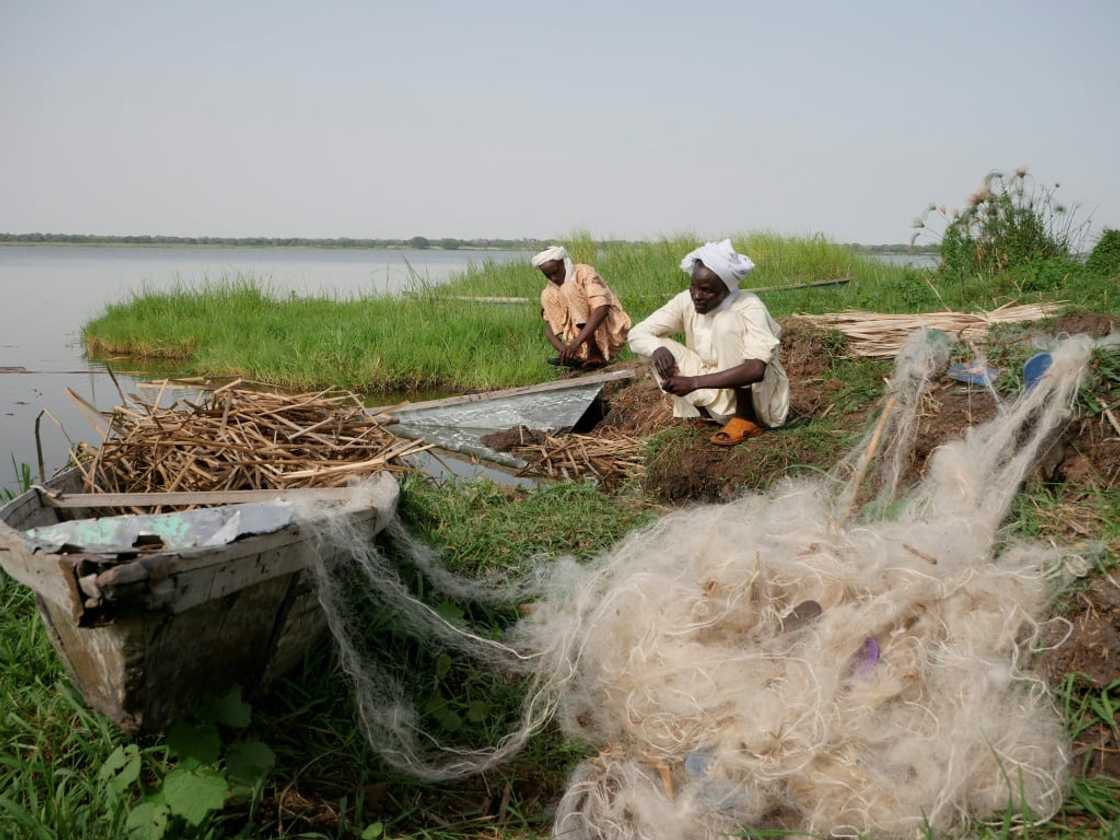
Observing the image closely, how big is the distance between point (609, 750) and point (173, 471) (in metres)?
2.00

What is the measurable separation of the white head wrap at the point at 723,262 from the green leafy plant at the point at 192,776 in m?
3.14

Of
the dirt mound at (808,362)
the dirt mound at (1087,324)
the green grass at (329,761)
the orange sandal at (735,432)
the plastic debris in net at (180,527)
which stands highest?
the dirt mound at (1087,324)

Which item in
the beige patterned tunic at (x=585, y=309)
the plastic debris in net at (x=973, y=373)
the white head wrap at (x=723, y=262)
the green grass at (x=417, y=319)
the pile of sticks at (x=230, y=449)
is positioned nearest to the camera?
the pile of sticks at (x=230, y=449)

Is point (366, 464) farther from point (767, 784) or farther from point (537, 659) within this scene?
point (767, 784)

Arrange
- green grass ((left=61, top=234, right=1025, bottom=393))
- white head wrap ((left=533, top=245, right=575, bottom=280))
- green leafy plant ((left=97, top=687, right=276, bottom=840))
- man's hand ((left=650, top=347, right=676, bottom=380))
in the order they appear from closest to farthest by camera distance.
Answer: green leafy plant ((left=97, top=687, right=276, bottom=840)) → man's hand ((left=650, top=347, right=676, bottom=380)) → white head wrap ((left=533, top=245, right=575, bottom=280)) → green grass ((left=61, top=234, right=1025, bottom=393))

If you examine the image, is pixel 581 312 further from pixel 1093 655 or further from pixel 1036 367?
pixel 1093 655

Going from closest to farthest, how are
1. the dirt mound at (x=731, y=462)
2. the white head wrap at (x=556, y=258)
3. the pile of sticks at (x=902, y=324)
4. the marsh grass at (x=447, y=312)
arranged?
the dirt mound at (x=731, y=462)
the pile of sticks at (x=902, y=324)
the white head wrap at (x=556, y=258)
the marsh grass at (x=447, y=312)

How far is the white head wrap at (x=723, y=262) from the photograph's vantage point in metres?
4.74

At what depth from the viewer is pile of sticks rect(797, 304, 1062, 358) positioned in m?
5.36

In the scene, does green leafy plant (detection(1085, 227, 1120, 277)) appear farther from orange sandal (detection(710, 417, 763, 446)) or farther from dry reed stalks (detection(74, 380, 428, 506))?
dry reed stalks (detection(74, 380, 428, 506))

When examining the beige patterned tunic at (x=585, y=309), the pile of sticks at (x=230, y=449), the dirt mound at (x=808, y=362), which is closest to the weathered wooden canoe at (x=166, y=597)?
the pile of sticks at (x=230, y=449)

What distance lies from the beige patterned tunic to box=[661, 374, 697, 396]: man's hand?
3220 mm

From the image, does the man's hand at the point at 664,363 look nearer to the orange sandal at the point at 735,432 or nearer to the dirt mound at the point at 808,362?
the orange sandal at the point at 735,432

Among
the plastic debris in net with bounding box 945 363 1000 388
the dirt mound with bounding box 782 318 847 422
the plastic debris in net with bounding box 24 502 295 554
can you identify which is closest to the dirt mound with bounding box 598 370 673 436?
the dirt mound with bounding box 782 318 847 422
